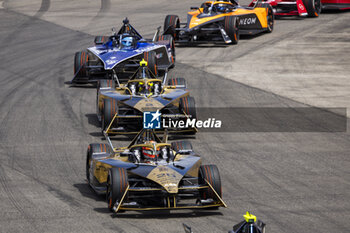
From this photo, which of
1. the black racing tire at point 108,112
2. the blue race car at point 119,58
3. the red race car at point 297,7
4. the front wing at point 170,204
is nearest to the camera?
the front wing at point 170,204

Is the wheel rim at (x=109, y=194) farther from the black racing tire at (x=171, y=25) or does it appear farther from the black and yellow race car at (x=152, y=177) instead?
the black racing tire at (x=171, y=25)

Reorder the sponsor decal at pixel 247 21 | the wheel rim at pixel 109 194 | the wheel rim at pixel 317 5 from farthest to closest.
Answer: the wheel rim at pixel 317 5 → the sponsor decal at pixel 247 21 → the wheel rim at pixel 109 194

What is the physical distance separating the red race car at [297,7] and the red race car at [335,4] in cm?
77

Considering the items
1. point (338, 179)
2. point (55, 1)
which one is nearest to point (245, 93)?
point (338, 179)

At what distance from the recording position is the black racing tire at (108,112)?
61.1 feet

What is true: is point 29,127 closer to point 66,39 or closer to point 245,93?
point 245,93

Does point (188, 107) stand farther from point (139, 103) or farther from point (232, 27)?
point (232, 27)

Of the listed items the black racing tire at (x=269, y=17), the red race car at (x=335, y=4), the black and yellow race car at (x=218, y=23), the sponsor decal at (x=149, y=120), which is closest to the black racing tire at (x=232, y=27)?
the black and yellow race car at (x=218, y=23)

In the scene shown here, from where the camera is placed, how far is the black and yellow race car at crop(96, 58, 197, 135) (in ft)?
61.2

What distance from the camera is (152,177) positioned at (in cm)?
1266

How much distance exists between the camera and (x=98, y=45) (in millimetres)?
26078

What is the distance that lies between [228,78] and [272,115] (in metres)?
5.32

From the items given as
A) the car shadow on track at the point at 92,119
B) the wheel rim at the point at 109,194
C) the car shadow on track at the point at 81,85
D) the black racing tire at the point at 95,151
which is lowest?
the car shadow on track at the point at 81,85

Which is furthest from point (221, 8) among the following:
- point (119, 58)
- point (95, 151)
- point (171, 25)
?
point (95, 151)
